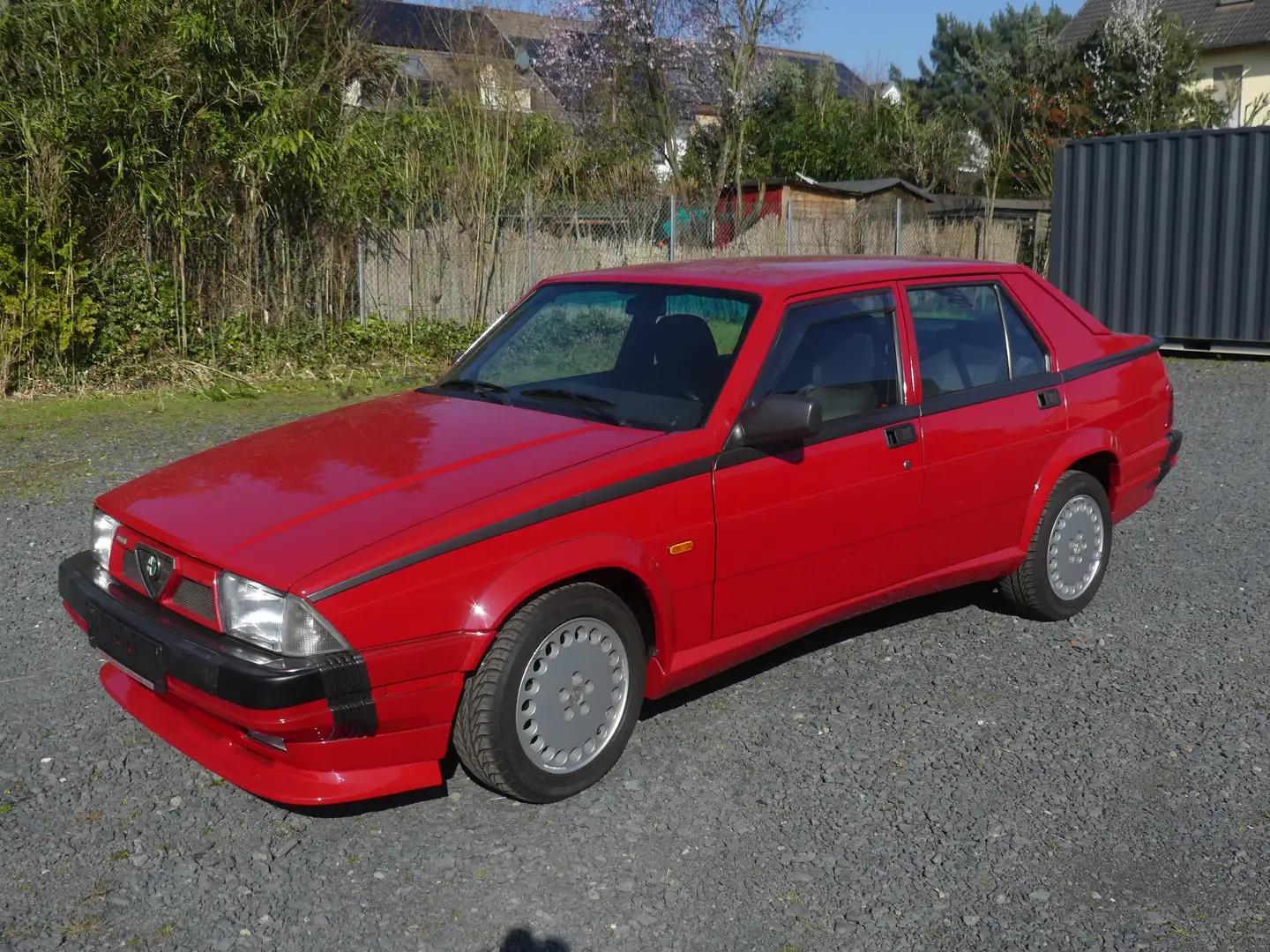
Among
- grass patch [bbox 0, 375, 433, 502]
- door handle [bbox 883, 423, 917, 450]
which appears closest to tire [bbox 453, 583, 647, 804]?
door handle [bbox 883, 423, 917, 450]

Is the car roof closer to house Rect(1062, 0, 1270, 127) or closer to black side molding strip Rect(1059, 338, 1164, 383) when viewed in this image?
black side molding strip Rect(1059, 338, 1164, 383)

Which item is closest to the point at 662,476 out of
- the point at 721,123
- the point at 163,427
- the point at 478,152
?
the point at 163,427

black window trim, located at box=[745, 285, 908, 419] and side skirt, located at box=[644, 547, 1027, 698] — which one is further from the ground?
black window trim, located at box=[745, 285, 908, 419]

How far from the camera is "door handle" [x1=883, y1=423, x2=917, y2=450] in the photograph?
4.64 m

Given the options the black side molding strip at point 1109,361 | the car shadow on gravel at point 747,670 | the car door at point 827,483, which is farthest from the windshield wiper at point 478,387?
the black side molding strip at point 1109,361

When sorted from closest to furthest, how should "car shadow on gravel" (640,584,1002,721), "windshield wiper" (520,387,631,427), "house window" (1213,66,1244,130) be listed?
"windshield wiper" (520,387,631,427), "car shadow on gravel" (640,584,1002,721), "house window" (1213,66,1244,130)

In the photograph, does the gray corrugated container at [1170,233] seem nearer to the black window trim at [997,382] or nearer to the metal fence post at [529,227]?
the metal fence post at [529,227]

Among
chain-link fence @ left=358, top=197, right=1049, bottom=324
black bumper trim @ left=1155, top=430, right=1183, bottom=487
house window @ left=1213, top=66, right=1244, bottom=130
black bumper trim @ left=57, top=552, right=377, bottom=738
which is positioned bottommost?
black bumper trim @ left=57, top=552, right=377, bottom=738

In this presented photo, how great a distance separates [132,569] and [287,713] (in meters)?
0.92

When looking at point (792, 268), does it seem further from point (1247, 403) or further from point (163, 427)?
point (1247, 403)

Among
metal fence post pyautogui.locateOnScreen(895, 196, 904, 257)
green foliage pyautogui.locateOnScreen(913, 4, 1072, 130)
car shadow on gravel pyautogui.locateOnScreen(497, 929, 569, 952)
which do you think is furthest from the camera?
green foliage pyautogui.locateOnScreen(913, 4, 1072, 130)

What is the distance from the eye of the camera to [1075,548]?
556cm

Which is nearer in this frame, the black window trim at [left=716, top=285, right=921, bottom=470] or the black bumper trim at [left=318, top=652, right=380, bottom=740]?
the black bumper trim at [left=318, top=652, right=380, bottom=740]

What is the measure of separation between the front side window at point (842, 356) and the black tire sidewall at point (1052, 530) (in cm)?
107
